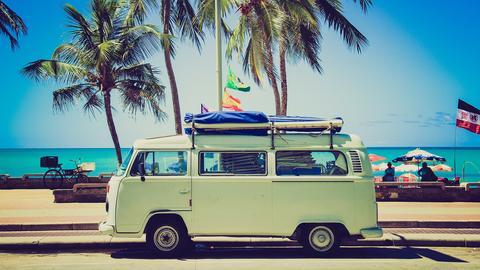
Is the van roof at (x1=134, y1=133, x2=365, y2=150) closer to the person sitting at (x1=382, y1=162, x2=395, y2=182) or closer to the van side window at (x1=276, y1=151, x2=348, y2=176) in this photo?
the van side window at (x1=276, y1=151, x2=348, y2=176)

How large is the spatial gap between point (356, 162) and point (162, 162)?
3.83 meters

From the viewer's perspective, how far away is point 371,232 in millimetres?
8898

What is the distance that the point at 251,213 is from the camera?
29.5 feet

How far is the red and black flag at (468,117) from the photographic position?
18969 millimetres

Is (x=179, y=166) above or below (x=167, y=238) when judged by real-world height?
above

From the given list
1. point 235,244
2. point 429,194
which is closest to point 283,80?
point 429,194

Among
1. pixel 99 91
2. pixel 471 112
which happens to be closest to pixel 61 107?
pixel 99 91

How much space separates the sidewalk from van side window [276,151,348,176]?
2.23 m

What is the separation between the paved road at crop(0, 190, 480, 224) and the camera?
42.9 feet

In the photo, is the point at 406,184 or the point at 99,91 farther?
the point at 99,91

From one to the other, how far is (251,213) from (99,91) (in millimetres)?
14995

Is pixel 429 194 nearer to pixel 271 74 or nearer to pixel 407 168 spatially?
pixel 271 74

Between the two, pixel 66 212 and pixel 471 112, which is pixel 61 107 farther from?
pixel 471 112

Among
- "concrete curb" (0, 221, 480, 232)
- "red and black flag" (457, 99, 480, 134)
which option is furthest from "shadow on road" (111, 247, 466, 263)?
"red and black flag" (457, 99, 480, 134)
